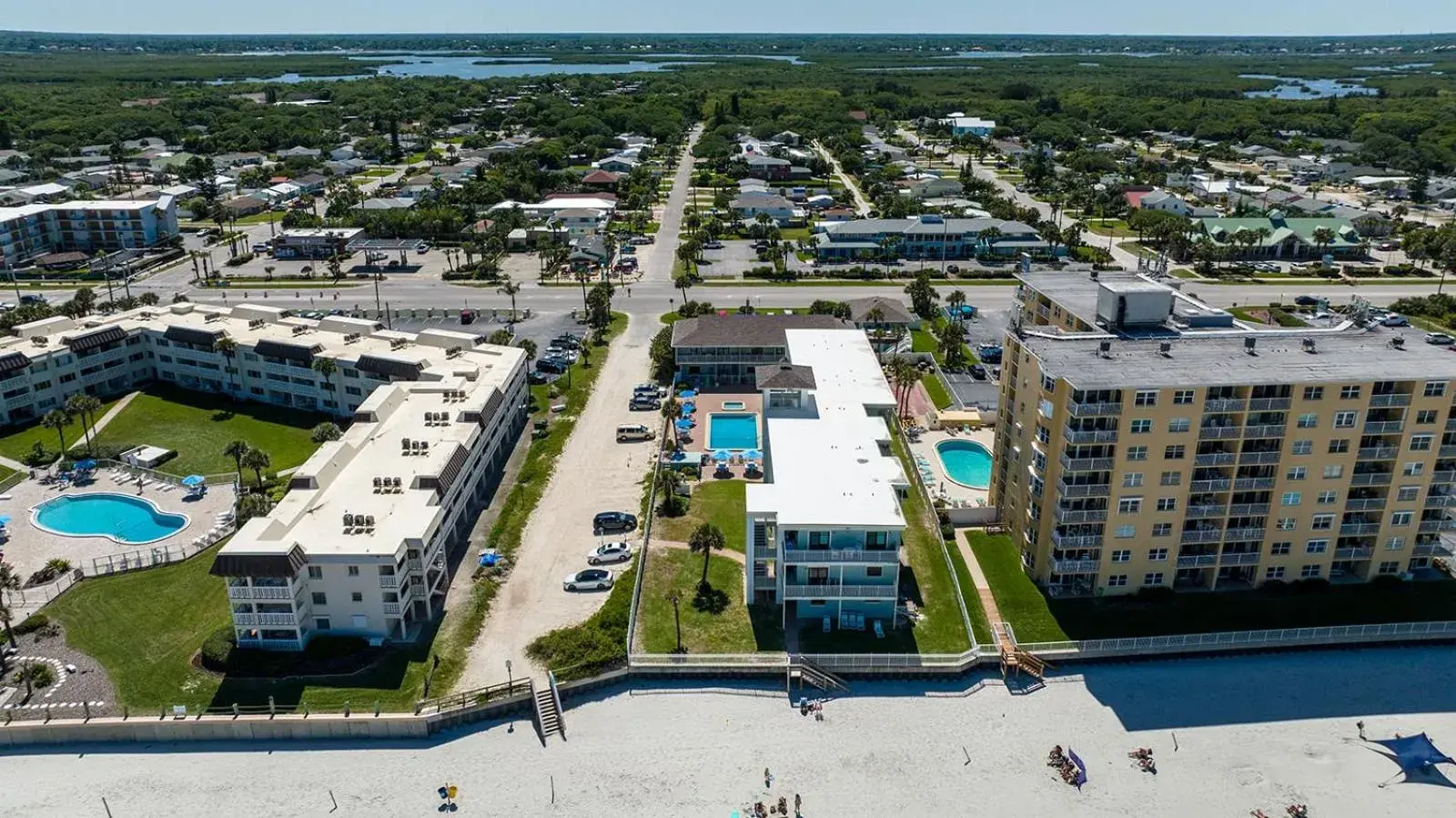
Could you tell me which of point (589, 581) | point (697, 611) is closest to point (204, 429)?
point (589, 581)

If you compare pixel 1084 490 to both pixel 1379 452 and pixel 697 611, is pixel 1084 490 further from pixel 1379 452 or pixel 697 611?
pixel 697 611

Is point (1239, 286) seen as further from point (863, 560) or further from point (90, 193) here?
point (90, 193)

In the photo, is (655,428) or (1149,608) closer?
(1149,608)

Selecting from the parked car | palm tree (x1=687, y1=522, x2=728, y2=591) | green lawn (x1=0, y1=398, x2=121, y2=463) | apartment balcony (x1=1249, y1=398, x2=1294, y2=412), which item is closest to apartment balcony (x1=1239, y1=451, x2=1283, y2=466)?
apartment balcony (x1=1249, y1=398, x2=1294, y2=412)

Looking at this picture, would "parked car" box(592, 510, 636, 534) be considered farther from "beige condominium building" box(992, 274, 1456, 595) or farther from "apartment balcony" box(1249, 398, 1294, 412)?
"apartment balcony" box(1249, 398, 1294, 412)

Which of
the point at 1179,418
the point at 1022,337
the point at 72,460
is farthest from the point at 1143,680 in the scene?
the point at 72,460

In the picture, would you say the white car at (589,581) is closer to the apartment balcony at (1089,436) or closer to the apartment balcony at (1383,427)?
the apartment balcony at (1089,436)
